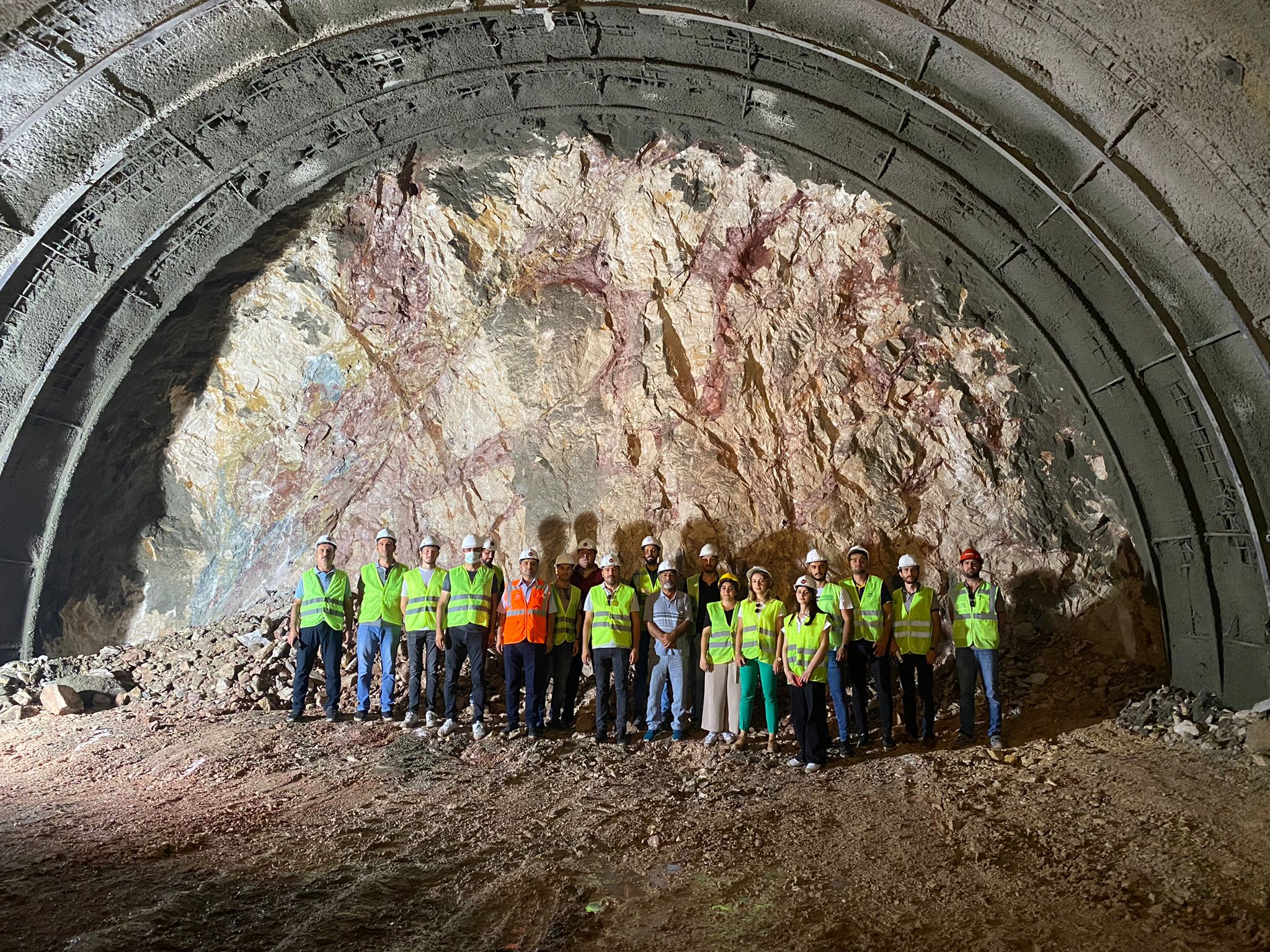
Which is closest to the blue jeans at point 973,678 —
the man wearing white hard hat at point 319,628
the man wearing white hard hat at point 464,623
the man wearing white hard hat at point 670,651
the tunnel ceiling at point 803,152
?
the tunnel ceiling at point 803,152

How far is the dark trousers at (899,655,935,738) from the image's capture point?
20.8 ft

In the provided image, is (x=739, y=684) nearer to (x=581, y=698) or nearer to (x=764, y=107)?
(x=581, y=698)

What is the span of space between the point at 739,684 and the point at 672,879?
264cm

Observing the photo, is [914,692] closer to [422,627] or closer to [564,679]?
[564,679]

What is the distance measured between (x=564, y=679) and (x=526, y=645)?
71 cm

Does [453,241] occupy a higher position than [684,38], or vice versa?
[684,38]

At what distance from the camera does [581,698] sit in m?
8.16

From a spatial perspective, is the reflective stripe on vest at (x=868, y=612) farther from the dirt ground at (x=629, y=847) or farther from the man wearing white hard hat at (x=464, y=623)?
the man wearing white hard hat at (x=464, y=623)

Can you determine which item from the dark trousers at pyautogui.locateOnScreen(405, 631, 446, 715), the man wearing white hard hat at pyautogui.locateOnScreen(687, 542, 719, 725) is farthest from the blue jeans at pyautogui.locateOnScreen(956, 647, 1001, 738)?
the dark trousers at pyautogui.locateOnScreen(405, 631, 446, 715)

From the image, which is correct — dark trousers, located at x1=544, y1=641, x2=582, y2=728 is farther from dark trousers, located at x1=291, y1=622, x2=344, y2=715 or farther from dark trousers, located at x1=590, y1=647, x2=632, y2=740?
dark trousers, located at x1=291, y1=622, x2=344, y2=715

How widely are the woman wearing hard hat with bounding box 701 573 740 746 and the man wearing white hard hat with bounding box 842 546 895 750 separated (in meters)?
0.90

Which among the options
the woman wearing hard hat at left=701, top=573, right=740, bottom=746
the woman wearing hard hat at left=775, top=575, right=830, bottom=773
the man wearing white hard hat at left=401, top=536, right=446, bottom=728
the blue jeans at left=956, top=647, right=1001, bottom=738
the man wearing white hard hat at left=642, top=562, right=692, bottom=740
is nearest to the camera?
the woman wearing hard hat at left=775, top=575, right=830, bottom=773

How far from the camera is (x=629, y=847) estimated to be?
14.4 ft

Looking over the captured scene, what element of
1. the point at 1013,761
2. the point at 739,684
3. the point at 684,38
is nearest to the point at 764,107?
the point at 684,38
